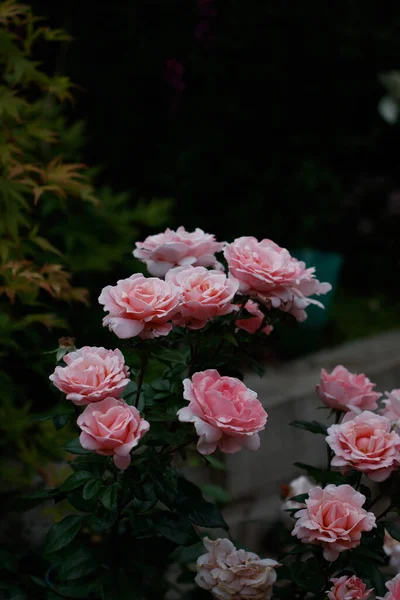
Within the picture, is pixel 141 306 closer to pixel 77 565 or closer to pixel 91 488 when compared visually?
pixel 91 488

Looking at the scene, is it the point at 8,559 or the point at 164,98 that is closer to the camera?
the point at 8,559

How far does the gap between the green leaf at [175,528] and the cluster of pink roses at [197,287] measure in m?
0.38

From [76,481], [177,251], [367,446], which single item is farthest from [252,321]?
[76,481]

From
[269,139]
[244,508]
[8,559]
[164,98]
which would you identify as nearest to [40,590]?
[8,559]

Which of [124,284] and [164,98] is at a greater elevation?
[124,284]

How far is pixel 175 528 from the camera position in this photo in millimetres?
1492

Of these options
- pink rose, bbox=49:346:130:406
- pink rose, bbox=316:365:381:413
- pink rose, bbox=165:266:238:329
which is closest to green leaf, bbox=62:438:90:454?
pink rose, bbox=49:346:130:406

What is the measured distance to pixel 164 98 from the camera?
12.4 feet

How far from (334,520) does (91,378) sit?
A: 476mm

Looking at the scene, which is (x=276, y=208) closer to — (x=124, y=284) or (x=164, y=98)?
(x=164, y=98)

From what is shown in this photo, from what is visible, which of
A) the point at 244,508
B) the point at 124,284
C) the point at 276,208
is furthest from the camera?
the point at 276,208

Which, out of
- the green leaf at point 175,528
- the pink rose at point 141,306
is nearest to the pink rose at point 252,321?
the pink rose at point 141,306

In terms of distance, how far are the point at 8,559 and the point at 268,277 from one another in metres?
0.91

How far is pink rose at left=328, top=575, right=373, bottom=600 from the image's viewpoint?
52.8 inches
